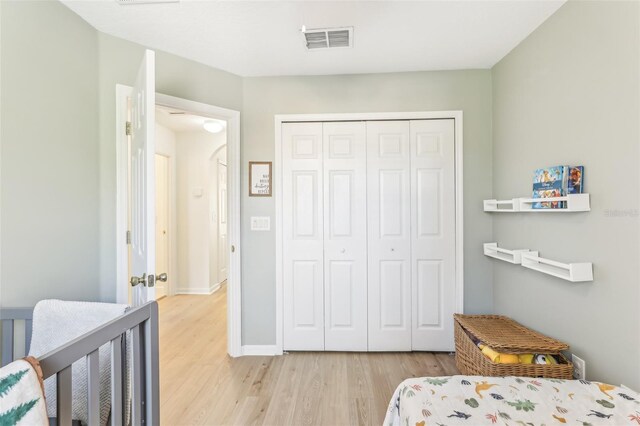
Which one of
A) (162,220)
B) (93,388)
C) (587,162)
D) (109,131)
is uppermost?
(109,131)

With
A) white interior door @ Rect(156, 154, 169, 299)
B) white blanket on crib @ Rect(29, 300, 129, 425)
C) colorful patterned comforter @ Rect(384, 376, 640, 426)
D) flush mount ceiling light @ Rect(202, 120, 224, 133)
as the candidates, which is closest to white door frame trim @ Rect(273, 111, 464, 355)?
colorful patterned comforter @ Rect(384, 376, 640, 426)

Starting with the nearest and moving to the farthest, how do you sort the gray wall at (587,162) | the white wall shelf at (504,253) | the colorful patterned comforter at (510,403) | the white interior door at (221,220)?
the colorful patterned comforter at (510,403) → the gray wall at (587,162) → the white wall shelf at (504,253) → the white interior door at (221,220)

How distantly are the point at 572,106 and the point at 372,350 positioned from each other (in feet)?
7.20

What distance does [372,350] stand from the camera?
101 inches

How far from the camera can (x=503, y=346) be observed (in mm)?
1662

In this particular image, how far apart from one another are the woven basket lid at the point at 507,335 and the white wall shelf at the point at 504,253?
450 mm

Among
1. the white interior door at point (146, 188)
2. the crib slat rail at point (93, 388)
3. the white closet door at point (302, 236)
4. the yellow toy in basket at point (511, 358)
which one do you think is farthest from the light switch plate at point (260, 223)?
the yellow toy in basket at point (511, 358)

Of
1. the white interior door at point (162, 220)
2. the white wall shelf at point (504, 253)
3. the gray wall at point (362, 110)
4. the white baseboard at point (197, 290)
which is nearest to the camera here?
the white wall shelf at point (504, 253)

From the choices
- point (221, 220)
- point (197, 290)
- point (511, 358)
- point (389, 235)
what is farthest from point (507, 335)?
point (221, 220)

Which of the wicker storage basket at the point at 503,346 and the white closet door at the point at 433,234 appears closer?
the wicker storage basket at the point at 503,346

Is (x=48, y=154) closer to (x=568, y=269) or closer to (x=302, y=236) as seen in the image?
(x=302, y=236)

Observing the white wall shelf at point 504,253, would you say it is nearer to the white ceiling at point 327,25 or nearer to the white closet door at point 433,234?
the white closet door at point 433,234

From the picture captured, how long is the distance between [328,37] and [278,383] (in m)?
2.37

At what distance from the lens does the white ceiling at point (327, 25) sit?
1.71m
